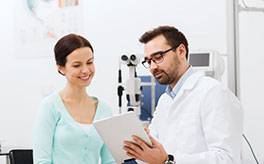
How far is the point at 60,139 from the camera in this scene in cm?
189

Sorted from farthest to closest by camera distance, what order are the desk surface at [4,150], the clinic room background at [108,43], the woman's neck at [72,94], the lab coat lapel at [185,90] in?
the desk surface at [4,150], the clinic room background at [108,43], the woman's neck at [72,94], the lab coat lapel at [185,90]

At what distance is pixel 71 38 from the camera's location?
197cm

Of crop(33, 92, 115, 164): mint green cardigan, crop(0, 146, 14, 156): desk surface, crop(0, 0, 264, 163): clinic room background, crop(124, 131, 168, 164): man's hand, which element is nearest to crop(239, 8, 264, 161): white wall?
crop(0, 0, 264, 163): clinic room background

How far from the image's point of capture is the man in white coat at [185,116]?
58.8 inches

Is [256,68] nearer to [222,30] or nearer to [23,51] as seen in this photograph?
[222,30]

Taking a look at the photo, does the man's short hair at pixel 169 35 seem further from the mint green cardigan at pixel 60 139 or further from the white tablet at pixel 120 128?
the mint green cardigan at pixel 60 139

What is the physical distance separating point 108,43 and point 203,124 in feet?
6.32

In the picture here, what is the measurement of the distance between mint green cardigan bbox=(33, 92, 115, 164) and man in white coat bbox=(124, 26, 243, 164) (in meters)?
0.34

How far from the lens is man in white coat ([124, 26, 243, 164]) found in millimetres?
1493

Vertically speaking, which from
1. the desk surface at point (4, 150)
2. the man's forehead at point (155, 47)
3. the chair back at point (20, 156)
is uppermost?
the man's forehead at point (155, 47)

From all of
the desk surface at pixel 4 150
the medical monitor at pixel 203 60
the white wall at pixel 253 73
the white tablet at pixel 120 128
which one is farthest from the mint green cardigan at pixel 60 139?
the desk surface at pixel 4 150

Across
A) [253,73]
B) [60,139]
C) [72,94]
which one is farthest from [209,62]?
[60,139]

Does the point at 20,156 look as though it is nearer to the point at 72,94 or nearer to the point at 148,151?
the point at 72,94

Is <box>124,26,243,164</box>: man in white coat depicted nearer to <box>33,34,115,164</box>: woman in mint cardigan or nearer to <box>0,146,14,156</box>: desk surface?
<box>33,34,115,164</box>: woman in mint cardigan
